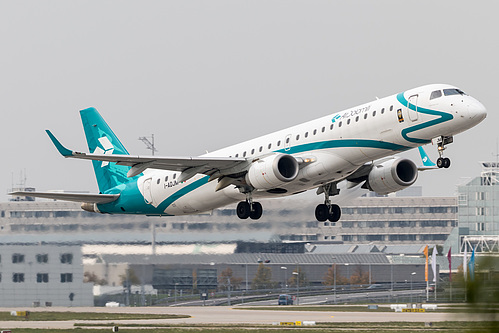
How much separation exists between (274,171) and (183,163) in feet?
12.1

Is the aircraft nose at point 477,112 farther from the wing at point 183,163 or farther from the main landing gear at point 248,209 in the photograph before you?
the main landing gear at point 248,209

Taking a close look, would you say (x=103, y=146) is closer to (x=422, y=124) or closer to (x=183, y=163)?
(x=183, y=163)

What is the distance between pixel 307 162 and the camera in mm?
29047

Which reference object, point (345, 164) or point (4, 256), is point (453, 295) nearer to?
point (345, 164)

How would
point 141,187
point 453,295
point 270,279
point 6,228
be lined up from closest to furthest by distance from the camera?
point 453,295
point 141,187
point 6,228
point 270,279

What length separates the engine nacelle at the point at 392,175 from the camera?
32.1 m

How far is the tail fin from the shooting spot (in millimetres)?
38562

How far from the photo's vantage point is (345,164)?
28.6m

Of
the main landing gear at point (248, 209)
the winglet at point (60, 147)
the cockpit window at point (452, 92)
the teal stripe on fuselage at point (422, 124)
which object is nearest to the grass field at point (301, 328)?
the main landing gear at point (248, 209)

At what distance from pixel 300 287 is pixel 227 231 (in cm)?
2540

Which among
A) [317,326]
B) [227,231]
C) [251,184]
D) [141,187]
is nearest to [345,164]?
[251,184]

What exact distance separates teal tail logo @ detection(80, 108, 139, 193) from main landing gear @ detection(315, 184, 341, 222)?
9.53 m

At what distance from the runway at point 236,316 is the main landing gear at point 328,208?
55.1 feet

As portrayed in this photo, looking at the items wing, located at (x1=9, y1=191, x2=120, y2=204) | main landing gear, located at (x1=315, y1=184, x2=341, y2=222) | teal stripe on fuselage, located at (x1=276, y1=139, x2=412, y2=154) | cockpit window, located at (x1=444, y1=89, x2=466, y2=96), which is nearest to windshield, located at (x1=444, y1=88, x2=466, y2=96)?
cockpit window, located at (x1=444, y1=89, x2=466, y2=96)
